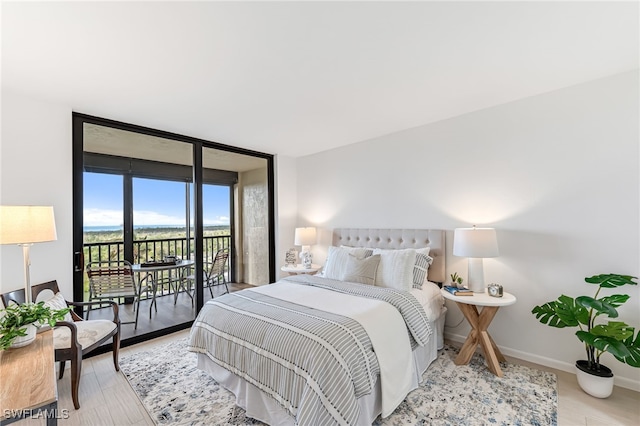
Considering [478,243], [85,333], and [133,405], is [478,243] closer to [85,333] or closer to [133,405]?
[133,405]

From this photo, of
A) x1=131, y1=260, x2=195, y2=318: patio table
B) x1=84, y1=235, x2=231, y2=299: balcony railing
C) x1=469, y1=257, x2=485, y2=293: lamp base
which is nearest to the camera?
x1=469, y1=257, x2=485, y2=293: lamp base

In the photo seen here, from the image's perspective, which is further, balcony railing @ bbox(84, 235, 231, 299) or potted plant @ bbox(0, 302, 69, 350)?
balcony railing @ bbox(84, 235, 231, 299)

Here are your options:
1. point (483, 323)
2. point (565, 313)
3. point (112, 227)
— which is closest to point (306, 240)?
point (483, 323)

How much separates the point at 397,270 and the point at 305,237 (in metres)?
1.79

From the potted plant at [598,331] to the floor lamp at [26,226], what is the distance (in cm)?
395

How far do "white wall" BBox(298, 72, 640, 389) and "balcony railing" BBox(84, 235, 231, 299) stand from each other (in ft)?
11.0

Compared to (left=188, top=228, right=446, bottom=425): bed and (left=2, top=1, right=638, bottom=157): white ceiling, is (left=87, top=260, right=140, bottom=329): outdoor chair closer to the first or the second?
(left=188, top=228, right=446, bottom=425): bed

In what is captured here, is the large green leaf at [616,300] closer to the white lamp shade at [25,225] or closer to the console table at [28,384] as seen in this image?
the console table at [28,384]

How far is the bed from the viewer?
1617 mm

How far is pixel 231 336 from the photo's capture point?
6.85ft

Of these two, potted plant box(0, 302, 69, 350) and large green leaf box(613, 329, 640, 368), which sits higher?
potted plant box(0, 302, 69, 350)

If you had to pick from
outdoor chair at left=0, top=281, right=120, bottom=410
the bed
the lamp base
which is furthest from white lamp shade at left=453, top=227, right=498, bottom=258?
outdoor chair at left=0, top=281, right=120, bottom=410

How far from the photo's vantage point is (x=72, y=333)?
6.59 ft

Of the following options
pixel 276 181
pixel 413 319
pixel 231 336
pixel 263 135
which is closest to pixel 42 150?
pixel 263 135
